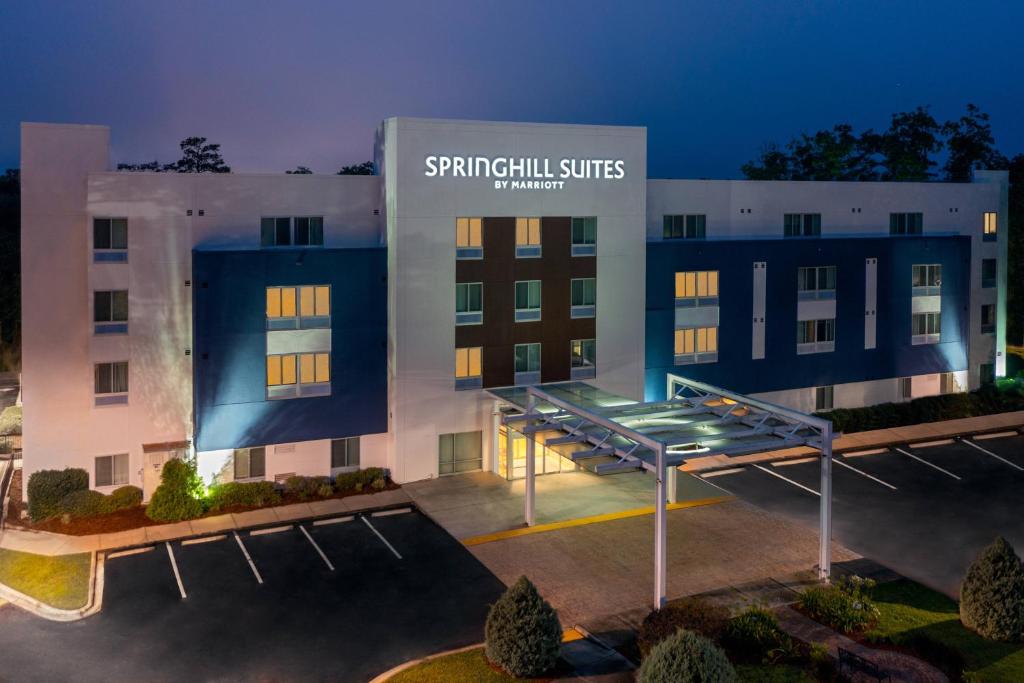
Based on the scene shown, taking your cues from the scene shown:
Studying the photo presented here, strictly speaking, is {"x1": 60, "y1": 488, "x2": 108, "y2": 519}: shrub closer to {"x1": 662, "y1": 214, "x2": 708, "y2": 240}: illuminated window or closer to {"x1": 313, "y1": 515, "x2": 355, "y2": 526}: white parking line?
{"x1": 313, "y1": 515, "x2": 355, "y2": 526}: white parking line

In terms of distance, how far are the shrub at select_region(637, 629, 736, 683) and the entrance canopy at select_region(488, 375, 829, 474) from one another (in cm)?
868

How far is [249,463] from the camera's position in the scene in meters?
42.1

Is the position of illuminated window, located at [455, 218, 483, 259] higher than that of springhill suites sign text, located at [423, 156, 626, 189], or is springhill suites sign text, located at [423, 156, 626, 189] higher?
springhill suites sign text, located at [423, 156, 626, 189]

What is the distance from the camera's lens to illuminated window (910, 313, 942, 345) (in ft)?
183

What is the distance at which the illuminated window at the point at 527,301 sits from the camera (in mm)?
45250

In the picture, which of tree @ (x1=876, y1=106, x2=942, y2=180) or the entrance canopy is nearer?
the entrance canopy

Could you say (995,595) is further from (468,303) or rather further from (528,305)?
(468,303)


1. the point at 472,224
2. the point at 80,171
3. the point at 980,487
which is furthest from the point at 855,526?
the point at 80,171

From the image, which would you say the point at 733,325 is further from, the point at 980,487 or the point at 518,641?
A: the point at 518,641

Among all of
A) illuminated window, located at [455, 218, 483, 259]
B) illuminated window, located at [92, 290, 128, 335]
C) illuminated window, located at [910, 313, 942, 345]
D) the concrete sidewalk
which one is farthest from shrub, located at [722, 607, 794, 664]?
illuminated window, located at [910, 313, 942, 345]

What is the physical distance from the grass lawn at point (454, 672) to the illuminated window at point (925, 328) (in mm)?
38904

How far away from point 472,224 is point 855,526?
20.8 m

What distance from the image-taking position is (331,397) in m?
42.9

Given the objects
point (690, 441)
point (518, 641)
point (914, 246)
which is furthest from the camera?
point (914, 246)
